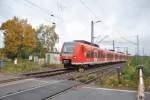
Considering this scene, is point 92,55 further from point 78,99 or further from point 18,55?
point 18,55

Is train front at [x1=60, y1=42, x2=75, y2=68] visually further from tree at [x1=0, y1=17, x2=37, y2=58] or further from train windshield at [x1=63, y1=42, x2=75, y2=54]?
tree at [x1=0, y1=17, x2=37, y2=58]

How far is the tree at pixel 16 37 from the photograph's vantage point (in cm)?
6087

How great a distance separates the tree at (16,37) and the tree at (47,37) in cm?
1816

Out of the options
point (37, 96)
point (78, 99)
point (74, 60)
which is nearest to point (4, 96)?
point (37, 96)

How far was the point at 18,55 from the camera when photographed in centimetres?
6438

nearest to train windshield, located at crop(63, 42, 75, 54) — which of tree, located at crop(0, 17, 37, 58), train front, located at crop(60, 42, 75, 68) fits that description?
train front, located at crop(60, 42, 75, 68)

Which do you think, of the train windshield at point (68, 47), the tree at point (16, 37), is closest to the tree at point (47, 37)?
the tree at point (16, 37)

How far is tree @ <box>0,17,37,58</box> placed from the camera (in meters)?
60.9

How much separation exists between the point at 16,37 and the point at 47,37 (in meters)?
24.9

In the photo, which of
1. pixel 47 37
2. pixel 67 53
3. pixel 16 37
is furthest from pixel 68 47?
pixel 47 37

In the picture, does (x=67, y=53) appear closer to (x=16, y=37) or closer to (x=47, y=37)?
(x=16, y=37)

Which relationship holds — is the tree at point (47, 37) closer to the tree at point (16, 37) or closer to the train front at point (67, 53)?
the tree at point (16, 37)

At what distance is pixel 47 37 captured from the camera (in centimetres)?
8594

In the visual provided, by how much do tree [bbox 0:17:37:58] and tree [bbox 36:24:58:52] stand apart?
18156mm
